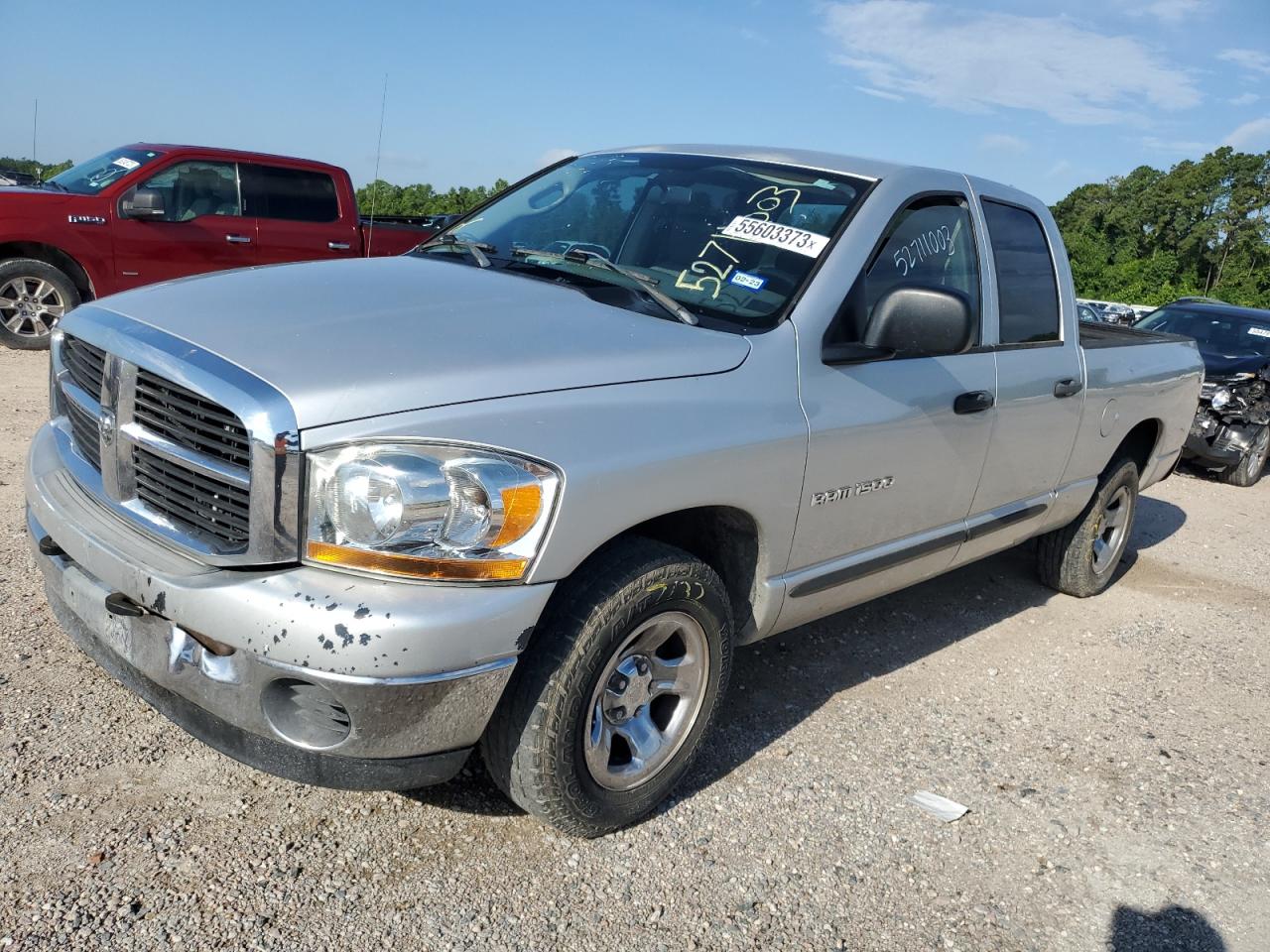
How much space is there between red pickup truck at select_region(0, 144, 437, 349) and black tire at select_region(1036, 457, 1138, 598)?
5774 millimetres

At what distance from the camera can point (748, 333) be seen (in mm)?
3072

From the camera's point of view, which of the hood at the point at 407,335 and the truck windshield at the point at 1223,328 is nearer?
the hood at the point at 407,335

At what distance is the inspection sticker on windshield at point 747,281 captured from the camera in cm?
329

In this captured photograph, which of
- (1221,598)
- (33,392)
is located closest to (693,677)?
(1221,598)

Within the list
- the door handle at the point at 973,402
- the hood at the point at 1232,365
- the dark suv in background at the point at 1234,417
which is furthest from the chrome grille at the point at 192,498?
the hood at the point at 1232,365

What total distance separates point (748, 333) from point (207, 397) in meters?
1.46

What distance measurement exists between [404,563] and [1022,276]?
3052 millimetres

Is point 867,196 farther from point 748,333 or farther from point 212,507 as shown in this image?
point 212,507

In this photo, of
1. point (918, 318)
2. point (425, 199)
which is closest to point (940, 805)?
point (918, 318)

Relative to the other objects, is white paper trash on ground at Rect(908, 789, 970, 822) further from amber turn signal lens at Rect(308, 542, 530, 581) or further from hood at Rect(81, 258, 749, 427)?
amber turn signal lens at Rect(308, 542, 530, 581)

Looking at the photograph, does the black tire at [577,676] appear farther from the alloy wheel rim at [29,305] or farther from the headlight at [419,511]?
the alloy wheel rim at [29,305]

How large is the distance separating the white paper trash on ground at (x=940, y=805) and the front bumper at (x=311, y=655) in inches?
62.1

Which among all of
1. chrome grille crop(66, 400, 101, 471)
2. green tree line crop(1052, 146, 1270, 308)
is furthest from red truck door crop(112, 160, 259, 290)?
green tree line crop(1052, 146, 1270, 308)

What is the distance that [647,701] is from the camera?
3.00m
